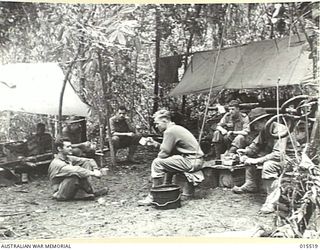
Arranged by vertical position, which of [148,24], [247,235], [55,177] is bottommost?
[247,235]

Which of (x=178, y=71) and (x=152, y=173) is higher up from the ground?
(x=178, y=71)

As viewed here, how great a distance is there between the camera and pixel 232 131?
83.4 inches

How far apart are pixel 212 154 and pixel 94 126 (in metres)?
0.40

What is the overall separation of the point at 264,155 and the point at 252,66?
297 mm

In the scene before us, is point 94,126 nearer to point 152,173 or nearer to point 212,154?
point 152,173

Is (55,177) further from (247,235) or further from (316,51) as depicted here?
(316,51)

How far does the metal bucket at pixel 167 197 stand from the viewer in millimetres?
2084

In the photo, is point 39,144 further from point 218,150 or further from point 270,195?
point 270,195

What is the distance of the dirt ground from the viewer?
6.73 feet

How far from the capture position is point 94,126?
6.91ft

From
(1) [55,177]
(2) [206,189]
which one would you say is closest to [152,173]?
(2) [206,189]

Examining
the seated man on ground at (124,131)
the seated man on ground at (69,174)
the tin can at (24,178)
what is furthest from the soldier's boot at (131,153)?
the tin can at (24,178)

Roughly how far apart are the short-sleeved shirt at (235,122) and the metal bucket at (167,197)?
0.86 feet

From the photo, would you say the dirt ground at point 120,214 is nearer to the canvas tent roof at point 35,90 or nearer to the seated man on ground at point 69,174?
the seated man on ground at point 69,174
